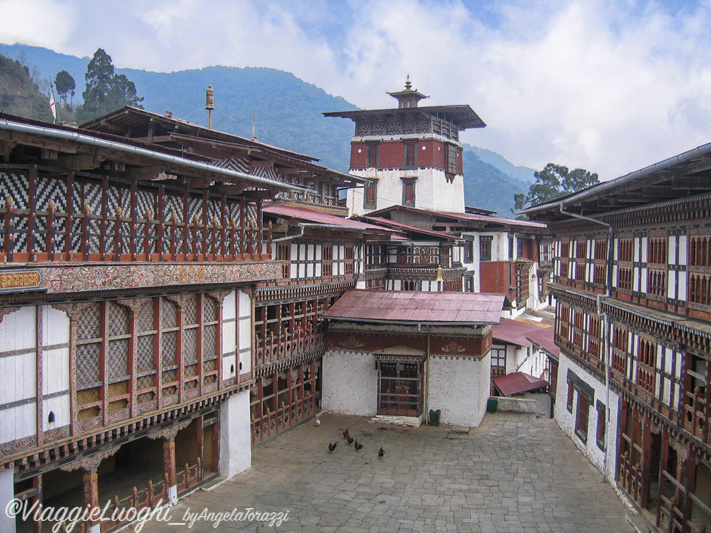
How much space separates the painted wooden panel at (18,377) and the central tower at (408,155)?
34.9 metres

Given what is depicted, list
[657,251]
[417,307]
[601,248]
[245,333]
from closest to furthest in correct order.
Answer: [657,251] → [245,333] → [601,248] → [417,307]

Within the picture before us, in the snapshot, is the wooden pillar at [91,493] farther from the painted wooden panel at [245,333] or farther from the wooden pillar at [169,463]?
the painted wooden panel at [245,333]

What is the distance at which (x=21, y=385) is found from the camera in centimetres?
1116

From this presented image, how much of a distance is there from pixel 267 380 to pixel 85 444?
986 centimetres

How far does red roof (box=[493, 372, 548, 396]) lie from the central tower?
17377 millimetres

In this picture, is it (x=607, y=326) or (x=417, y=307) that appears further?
(x=417, y=307)

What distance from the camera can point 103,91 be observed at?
241ft

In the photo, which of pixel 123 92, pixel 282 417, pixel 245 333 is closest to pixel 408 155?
pixel 282 417

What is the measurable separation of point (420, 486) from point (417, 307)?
855 cm

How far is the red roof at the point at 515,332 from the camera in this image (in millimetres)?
30861

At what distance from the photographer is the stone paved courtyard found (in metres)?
14.9

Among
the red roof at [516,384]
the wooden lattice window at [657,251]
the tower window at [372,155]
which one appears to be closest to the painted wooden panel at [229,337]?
the wooden lattice window at [657,251]

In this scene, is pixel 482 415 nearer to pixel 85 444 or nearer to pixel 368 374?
pixel 368 374

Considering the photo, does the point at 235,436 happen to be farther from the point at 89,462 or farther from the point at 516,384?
the point at 516,384
